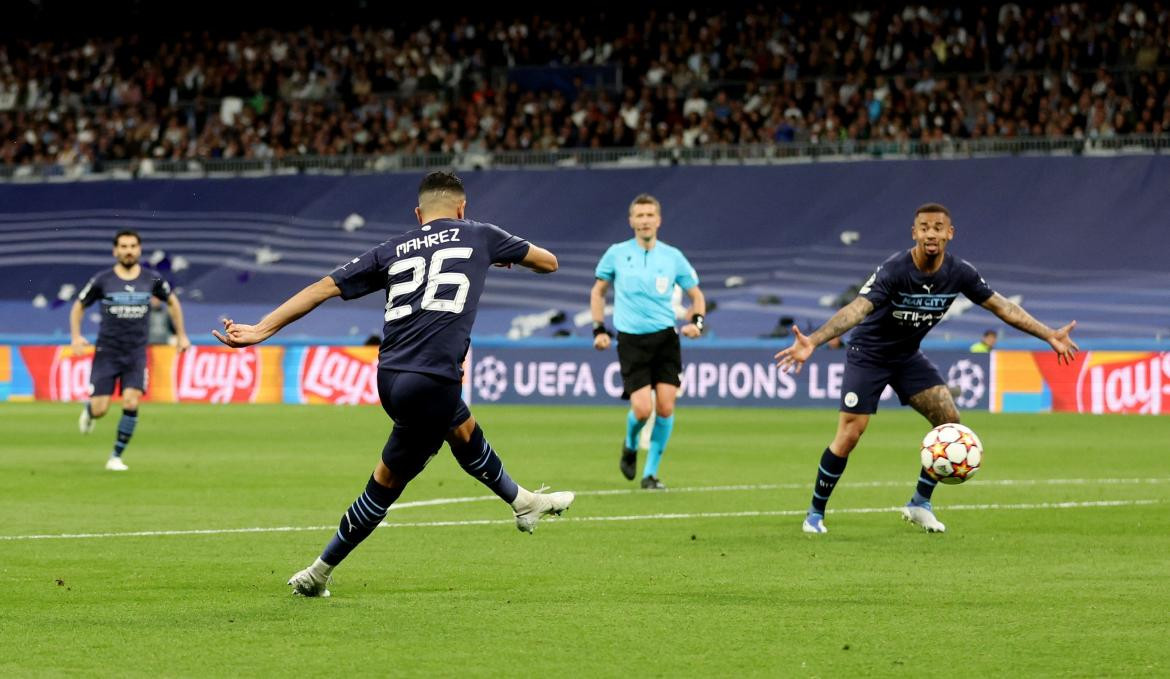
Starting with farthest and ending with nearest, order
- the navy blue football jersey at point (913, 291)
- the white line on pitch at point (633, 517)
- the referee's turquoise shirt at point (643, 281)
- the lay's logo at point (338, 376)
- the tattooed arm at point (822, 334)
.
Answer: the lay's logo at point (338, 376) < the referee's turquoise shirt at point (643, 281) < the white line on pitch at point (633, 517) < the navy blue football jersey at point (913, 291) < the tattooed arm at point (822, 334)

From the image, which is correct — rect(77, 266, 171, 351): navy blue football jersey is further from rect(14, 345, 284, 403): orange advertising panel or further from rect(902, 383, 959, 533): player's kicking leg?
A: rect(14, 345, 284, 403): orange advertising panel

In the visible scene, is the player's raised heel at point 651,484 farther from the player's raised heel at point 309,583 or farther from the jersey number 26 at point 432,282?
the jersey number 26 at point 432,282

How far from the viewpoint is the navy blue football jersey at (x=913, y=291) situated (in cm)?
1196

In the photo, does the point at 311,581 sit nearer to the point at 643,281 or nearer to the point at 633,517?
the point at 633,517

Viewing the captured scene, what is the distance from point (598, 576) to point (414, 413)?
1.74 m

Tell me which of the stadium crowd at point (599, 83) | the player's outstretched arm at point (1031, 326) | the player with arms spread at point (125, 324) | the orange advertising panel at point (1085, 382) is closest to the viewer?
the player's outstretched arm at point (1031, 326)

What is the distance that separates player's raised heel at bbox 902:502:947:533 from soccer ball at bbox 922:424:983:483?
482 millimetres

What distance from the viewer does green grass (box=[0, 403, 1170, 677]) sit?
732cm

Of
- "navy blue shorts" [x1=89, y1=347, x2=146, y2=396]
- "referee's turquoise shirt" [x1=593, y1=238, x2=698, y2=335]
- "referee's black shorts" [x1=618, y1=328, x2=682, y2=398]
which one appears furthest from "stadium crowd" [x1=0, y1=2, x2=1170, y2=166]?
"navy blue shorts" [x1=89, y1=347, x2=146, y2=396]

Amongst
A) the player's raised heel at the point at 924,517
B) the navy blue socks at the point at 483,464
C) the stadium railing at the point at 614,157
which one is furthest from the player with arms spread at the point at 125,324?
the stadium railing at the point at 614,157

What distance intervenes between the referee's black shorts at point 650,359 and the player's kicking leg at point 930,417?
4.19m

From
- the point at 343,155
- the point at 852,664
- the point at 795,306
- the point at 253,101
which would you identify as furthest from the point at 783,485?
the point at 253,101

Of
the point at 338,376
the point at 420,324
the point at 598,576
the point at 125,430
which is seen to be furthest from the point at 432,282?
the point at 338,376

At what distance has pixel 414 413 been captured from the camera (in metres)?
8.78
